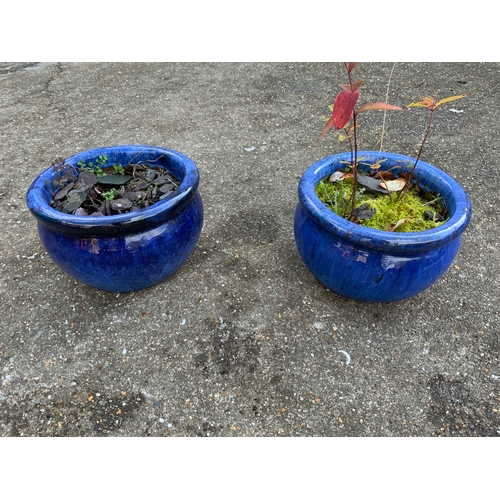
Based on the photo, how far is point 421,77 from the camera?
484 centimetres

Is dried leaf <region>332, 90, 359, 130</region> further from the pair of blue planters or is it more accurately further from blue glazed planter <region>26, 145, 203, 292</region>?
blue glazed planter <region>26, 145, 203, 292</region>

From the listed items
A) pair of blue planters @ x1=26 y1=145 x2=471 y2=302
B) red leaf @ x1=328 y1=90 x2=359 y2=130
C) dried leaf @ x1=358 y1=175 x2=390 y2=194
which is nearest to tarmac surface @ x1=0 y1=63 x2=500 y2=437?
pair of blue planters @ x1=26 y1=145 x2=471 y2=302

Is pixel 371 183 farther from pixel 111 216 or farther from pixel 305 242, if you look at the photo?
pixel 111 216

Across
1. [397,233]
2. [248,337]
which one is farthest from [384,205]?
[248,337]

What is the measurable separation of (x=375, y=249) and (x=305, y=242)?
Answer: 15.2 inches

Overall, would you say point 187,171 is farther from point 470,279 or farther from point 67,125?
point 67,125

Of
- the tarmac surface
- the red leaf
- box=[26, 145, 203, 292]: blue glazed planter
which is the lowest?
the tarmac surface

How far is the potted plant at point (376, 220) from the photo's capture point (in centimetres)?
172

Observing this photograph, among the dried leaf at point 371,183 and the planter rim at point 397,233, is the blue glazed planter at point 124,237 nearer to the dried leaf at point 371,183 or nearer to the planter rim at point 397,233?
the planter rim at point 397,233

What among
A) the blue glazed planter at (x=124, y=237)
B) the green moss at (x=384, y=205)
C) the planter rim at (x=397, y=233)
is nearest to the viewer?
the planter rim at (x=397, y=233)

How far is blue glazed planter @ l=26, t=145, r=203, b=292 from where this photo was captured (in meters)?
1.81

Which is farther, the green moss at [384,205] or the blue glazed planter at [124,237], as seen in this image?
the green moss at [384,205]

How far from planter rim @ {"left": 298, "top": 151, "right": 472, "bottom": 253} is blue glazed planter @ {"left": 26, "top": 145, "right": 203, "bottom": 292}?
618 millimetres

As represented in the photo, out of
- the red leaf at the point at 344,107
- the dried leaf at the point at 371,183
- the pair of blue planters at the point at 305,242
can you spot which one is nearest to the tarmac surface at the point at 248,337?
the pair of blue planters at the point at 305,242
